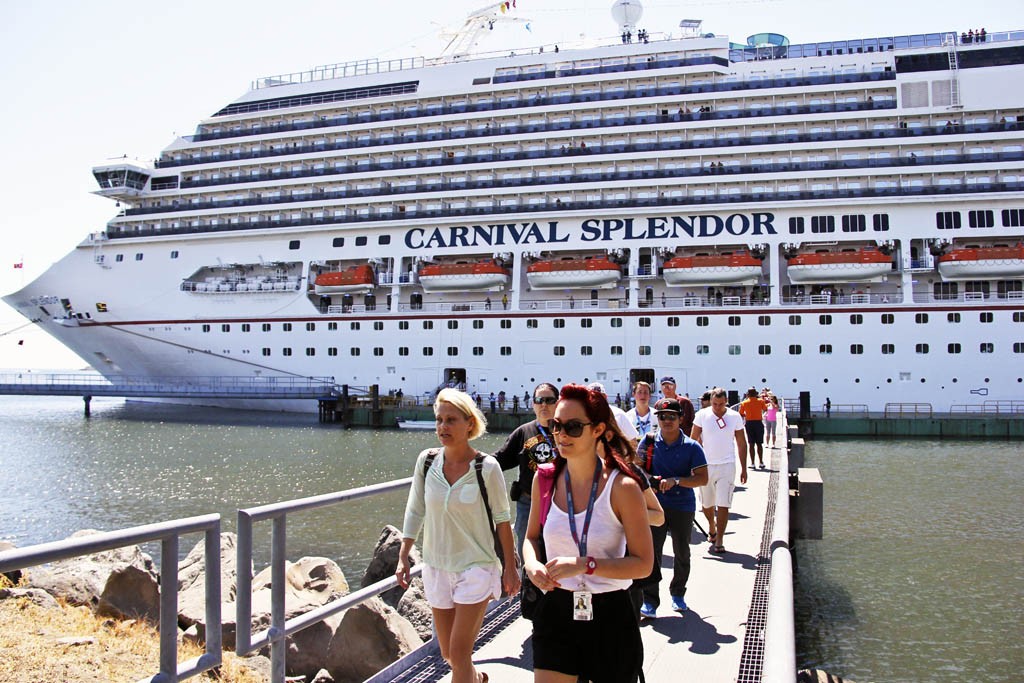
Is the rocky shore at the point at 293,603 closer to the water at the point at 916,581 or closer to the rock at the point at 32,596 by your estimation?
the rock at the point at 32,596

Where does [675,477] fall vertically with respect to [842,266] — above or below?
below

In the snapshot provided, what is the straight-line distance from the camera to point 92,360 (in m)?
38.4

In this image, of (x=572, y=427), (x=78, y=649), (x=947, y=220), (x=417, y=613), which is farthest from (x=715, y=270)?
(x=572, y=427)

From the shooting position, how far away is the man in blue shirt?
5.98 meters

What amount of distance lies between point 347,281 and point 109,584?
86.8 feet

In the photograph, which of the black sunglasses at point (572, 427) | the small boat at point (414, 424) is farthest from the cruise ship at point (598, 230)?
the black sunglasses at point (572, 427)

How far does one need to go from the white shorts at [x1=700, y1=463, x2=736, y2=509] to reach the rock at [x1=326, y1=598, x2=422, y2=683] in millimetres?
3197

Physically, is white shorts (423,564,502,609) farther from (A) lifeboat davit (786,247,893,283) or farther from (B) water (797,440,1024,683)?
(A) lifeboat davit (786,247,893,283)

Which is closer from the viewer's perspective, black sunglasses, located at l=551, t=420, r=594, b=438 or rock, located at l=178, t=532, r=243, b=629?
black sunglasses, located at l=551, t=420, r=594, b=438

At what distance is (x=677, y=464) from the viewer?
6062 millimetres

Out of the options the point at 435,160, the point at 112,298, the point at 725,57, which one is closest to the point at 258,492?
the point at 435,160

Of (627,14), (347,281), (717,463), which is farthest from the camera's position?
(627,14)

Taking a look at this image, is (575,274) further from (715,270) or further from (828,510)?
(828,510)

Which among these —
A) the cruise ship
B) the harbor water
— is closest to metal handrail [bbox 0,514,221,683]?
the harbor water
